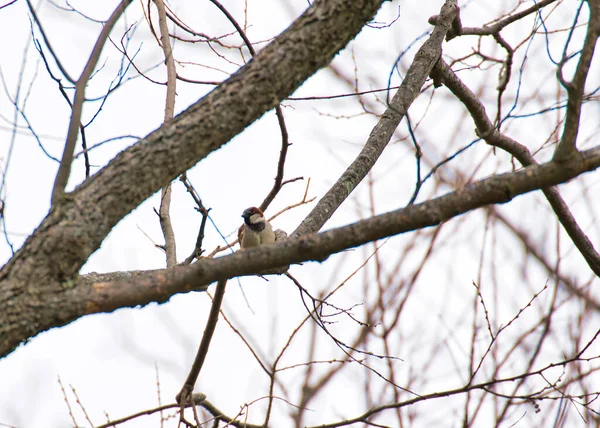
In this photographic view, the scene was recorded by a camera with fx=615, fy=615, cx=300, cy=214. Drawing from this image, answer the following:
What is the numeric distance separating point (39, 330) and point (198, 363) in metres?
1.22

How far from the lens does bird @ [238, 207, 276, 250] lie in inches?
186

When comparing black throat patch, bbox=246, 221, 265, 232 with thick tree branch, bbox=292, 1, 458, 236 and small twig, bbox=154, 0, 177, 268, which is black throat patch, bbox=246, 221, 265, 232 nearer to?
small twig, bbox=154, 0, 177, 268

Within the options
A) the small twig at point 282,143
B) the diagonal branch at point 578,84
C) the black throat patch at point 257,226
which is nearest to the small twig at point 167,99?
the small twig at point 282,143

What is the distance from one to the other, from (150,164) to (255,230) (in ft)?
9.74

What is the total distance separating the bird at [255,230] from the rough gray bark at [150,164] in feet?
9.31

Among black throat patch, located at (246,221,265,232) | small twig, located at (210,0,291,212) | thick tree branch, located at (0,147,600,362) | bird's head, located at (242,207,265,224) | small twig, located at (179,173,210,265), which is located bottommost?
thick tree branch, located at (0,147,600,362)

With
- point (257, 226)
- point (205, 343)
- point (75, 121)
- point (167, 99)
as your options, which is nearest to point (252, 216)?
point (257, 226)

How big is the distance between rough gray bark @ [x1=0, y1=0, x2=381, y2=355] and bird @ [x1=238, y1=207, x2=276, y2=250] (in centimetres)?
284

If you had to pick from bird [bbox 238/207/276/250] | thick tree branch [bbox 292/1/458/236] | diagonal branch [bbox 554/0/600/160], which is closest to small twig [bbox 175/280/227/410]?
thick tree branch [bbox 292/1/458/236]

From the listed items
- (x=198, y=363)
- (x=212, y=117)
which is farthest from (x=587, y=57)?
(x=198, y=363)

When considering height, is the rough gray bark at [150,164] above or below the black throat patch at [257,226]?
below

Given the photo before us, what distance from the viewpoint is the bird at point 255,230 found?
186 inches

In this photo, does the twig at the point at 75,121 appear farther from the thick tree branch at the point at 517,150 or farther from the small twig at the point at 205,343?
the thick tree branch at the point at 517,150

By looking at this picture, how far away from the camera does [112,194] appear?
68.6 inches
